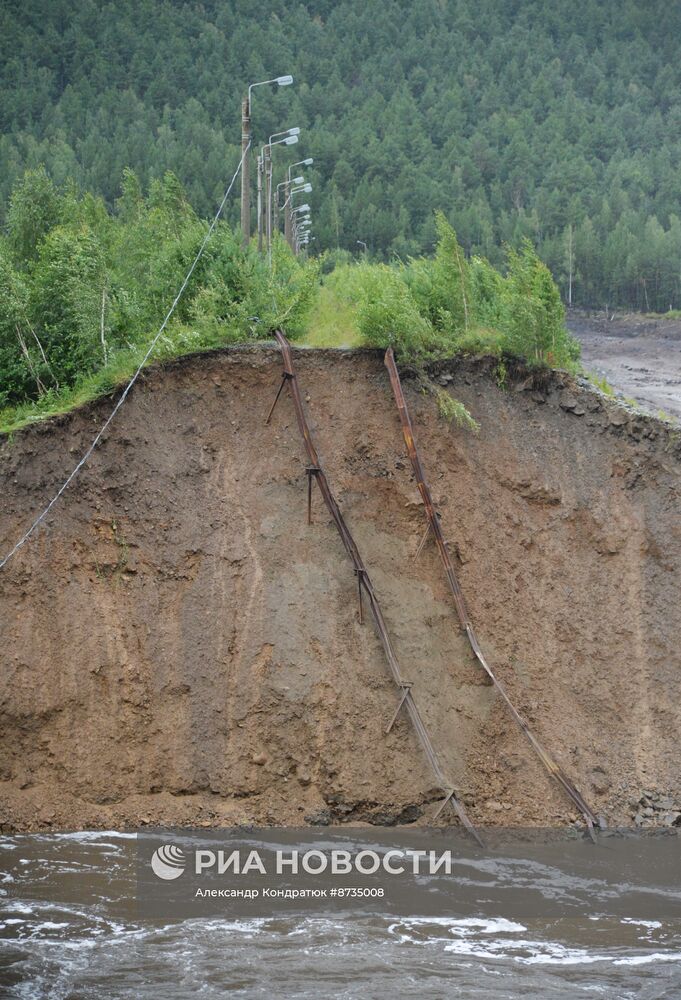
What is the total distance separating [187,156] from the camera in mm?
76125

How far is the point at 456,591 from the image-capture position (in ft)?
54.9

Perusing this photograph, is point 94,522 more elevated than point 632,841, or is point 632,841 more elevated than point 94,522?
point 94,522

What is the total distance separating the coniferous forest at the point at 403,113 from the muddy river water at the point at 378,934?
4677 cm

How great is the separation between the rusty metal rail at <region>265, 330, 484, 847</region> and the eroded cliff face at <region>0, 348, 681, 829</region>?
0.19 m

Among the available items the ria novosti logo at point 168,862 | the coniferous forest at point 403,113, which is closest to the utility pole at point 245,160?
the ria novosti logo at point 168,862

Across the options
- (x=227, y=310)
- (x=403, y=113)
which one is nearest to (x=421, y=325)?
(x=227, y=310)

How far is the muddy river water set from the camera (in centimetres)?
1152

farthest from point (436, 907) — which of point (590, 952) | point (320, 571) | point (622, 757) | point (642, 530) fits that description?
point (642, 530)

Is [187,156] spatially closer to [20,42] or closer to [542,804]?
[20,42]

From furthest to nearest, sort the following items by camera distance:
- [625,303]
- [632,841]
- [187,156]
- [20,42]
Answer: [20,42]
[187,156]
[625,303]
[632,841]

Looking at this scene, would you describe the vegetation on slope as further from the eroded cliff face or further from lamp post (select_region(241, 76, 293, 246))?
lamp post (select_region(241, 76, 293, 246))

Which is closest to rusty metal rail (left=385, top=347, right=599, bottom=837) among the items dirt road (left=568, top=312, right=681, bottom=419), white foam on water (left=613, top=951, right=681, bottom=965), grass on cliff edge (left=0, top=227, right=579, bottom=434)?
grass on cliff edge (left=0, top=227, right=579, bottom=434)

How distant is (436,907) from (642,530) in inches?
251

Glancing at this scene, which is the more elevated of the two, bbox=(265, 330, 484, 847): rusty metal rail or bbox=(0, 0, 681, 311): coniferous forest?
bbox=(0, 0, 681, 311): coniferous forest
